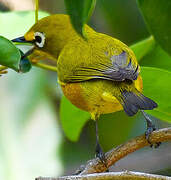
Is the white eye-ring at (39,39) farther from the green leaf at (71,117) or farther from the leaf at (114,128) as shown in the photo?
the leaf at (114,128)

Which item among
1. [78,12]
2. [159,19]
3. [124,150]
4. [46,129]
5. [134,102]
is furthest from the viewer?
[46,129]

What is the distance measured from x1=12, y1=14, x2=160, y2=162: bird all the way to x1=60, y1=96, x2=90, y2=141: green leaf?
16 cm

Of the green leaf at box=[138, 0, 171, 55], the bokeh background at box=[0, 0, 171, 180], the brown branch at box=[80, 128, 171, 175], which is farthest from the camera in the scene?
the bokeh background at box=[0, 0, 171, 180]

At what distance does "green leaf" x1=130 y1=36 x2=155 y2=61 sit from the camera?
8.00ft

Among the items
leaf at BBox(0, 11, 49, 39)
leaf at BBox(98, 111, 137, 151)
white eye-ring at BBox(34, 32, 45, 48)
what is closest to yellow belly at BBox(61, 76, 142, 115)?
white eye-ring at BBox(34, 32, 45, 48)

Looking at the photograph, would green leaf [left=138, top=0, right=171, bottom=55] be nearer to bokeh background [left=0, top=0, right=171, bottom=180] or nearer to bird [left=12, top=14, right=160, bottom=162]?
bird [left=12, top=14, right=160, bottom=162]

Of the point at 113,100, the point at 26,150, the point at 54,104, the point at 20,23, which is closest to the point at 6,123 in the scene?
the point at 26,150

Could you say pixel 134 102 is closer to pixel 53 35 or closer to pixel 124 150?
pixel 124 150

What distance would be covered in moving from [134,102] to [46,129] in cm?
214

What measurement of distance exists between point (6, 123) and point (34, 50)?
49.4 inches

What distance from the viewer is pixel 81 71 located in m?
2.44

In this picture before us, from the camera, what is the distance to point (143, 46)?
2.47 m

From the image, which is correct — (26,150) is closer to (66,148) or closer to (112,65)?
(66,148)

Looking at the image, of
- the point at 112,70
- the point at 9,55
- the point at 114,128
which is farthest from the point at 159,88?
the point at 114,128
